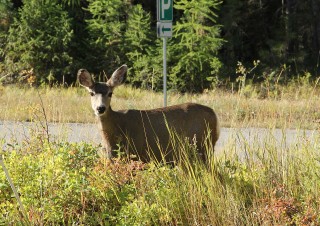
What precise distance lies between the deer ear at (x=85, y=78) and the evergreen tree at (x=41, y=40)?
14.1 m

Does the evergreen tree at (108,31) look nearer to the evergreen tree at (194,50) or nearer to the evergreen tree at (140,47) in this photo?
the evergreen tree at (140,47)

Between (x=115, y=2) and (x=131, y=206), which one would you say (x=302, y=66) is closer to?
(x=115, y=2)

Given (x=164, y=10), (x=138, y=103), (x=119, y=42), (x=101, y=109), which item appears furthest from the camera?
(x=119, y=42)

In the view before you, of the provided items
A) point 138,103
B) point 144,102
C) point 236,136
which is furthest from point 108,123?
point 144,102

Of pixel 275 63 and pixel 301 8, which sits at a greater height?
pixel 301 8

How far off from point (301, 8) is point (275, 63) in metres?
2.91

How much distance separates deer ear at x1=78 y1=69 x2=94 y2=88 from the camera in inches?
233

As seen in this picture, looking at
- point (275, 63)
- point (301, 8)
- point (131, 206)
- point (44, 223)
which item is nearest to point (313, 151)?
point (131, 206)

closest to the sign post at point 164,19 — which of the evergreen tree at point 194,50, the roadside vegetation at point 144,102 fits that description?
the roadside vegetation at point 144,102

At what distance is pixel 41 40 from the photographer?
20297 mm

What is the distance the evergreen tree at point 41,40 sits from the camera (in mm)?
20016

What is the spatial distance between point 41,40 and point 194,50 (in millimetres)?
5444

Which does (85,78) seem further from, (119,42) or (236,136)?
(119,42)

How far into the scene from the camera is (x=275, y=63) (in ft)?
75.6
